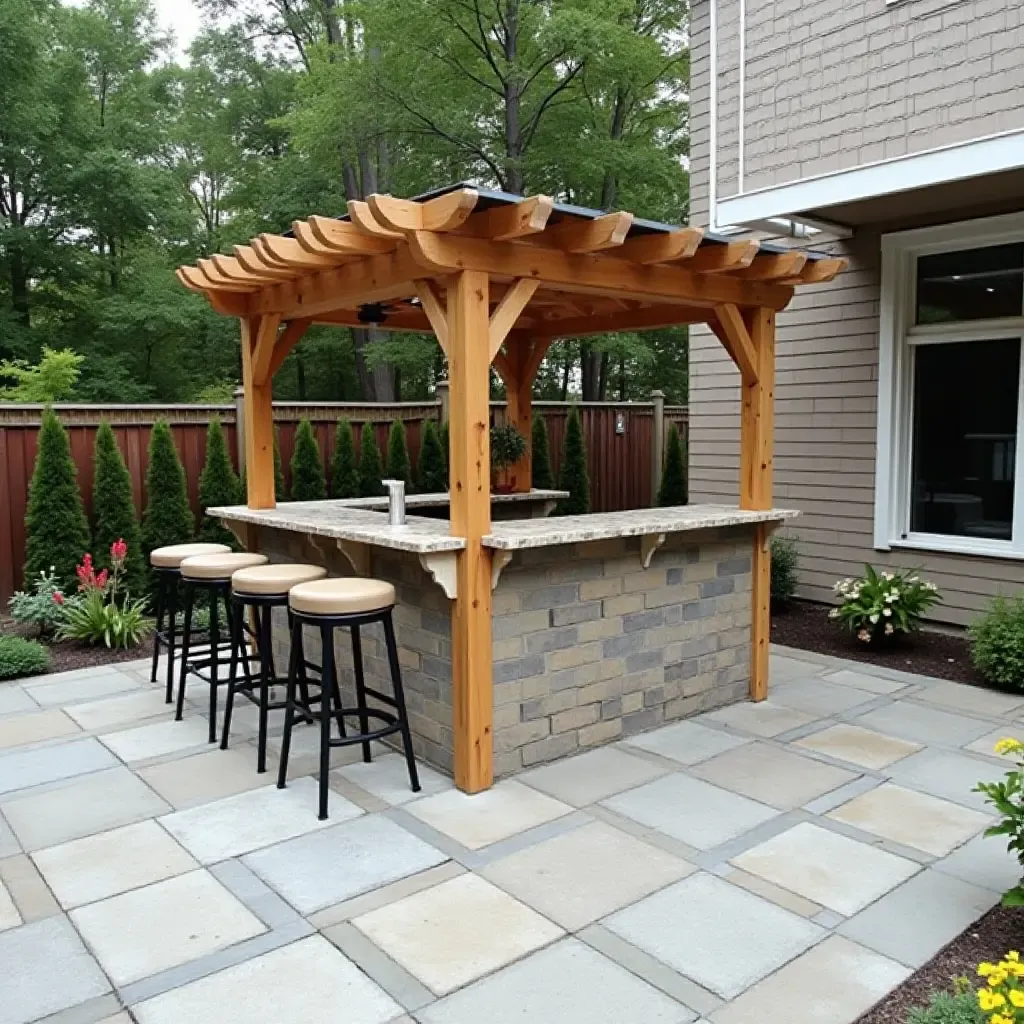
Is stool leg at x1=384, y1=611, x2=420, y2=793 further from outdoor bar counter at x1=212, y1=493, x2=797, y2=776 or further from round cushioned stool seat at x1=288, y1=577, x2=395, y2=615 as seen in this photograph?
outdoor bar counter at x1=212, y1=493, x2=797, y2=776

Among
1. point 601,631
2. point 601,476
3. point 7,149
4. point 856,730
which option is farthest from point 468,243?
point 7,149

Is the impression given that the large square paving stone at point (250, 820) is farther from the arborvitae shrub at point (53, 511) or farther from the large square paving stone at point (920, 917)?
the arborvitae shrub at point (53, 511)

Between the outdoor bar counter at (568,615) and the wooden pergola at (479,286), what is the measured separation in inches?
4.4

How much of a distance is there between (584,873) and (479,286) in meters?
2.17

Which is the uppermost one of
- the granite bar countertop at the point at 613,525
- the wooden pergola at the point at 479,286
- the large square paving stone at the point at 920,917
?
the wooden pergola at the point at 479,286

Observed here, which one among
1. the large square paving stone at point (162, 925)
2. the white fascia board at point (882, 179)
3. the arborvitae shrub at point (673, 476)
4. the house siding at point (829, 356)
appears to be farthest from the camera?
the arborvitae shrub at point (673, 476)

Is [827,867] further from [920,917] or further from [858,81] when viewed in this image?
[858,81]

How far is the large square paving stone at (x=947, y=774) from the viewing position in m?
3.42

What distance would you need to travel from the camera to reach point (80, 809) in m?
3.37

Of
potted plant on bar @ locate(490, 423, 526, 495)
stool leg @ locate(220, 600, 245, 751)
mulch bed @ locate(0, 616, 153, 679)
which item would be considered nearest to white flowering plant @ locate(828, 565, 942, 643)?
potted plant on bar @ locate(490, 423, 526, 495)

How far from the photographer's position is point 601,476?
34.0ft

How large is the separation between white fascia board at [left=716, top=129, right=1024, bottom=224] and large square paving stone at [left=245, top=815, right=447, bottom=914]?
428 cm

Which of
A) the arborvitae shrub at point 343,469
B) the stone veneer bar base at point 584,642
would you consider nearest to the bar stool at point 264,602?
the stone veneer bar base at point 584,642

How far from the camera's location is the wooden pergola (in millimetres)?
3229
